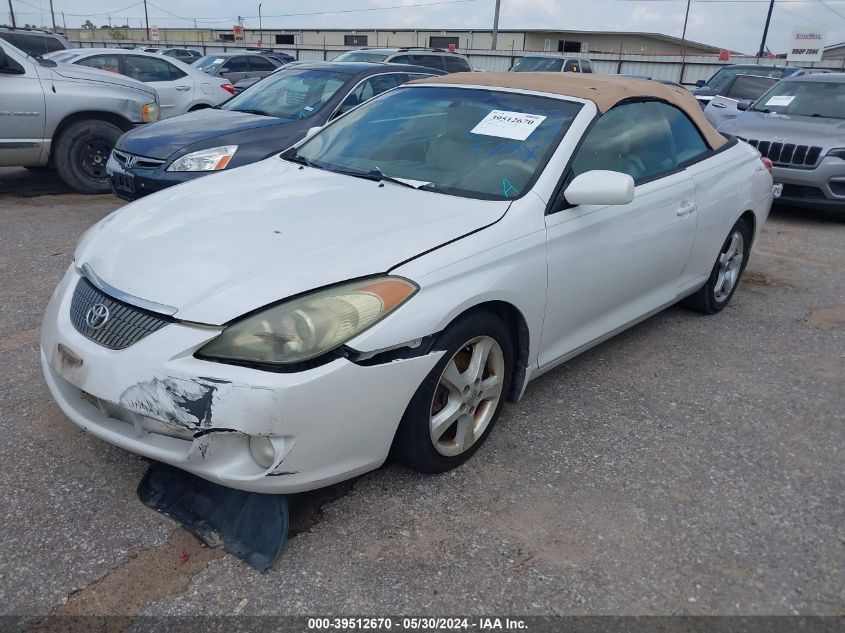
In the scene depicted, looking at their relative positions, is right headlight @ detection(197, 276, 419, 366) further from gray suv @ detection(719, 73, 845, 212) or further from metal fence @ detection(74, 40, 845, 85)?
metal fence @ detection(74, 40, 845, 85)

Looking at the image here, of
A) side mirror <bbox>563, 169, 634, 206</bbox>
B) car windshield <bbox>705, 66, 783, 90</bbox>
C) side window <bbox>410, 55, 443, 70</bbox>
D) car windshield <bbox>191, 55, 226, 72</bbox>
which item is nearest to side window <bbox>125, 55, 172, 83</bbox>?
side window <bbox>410, 55, 443, 70</bbox>

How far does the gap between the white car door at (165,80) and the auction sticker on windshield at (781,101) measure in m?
8.12

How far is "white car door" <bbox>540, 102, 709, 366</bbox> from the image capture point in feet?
10.4

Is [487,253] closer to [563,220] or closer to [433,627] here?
[563,220]

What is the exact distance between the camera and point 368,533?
100 inches

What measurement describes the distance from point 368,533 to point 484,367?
2.70ft

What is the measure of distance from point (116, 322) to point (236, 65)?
19.4 meters

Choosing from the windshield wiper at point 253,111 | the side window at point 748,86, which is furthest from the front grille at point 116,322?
the side window at point 748,86

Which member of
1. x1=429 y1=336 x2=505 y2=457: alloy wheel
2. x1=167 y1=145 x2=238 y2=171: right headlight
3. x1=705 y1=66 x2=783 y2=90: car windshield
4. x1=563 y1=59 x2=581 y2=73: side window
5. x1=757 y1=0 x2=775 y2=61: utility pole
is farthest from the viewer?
x1=757 y1=0 x2=775 y2=61: utility pole

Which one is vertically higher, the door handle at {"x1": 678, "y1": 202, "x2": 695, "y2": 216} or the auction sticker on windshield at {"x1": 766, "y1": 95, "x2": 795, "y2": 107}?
the auction sticker on windshield at {"x1": 766, "y1": 95, "x2": 795, "y2": 107}

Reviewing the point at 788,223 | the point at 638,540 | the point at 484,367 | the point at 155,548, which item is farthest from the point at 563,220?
the point at 788,223

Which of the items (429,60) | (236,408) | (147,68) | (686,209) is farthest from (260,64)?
(236,408)

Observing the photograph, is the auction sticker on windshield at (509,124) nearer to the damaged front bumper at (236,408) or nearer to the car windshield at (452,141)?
the car windshield at (452,141)

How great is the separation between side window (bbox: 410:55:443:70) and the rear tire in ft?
27.7
